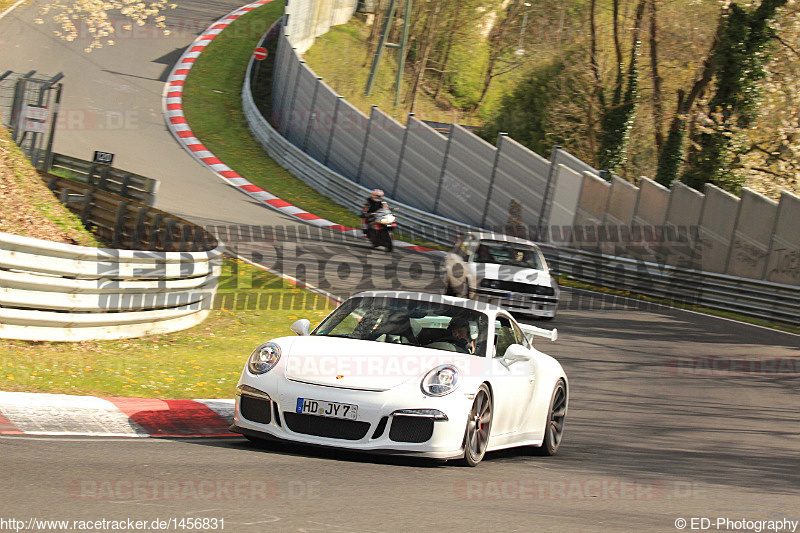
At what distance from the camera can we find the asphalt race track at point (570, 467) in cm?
509

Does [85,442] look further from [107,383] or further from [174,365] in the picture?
[174,365]

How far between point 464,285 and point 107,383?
932cm

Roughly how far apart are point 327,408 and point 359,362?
51cm

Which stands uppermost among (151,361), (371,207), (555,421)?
(371,207)

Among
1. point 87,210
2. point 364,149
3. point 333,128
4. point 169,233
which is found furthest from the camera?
point 333,128

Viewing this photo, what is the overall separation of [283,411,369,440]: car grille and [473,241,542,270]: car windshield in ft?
37.6

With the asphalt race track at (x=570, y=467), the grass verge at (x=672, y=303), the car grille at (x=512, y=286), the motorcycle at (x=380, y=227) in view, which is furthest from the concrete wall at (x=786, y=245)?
the motorcycle at (x=380, y=227)

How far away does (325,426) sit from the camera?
21.6ft

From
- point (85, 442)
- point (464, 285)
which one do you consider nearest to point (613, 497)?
point (85, 442)

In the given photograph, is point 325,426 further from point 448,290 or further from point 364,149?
point 364,149

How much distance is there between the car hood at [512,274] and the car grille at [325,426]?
10.9 metres

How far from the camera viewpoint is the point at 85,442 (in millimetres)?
6633

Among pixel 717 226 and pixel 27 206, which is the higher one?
pixel 717 226

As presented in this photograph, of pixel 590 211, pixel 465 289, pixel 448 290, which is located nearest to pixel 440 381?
pixel 465 289
